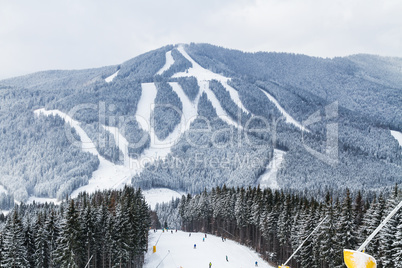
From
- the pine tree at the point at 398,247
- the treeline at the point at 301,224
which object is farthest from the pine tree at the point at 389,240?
the pine tree at the point at 398,247

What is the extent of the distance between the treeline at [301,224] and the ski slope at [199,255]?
4771 mm

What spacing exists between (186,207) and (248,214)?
56307 millimetres

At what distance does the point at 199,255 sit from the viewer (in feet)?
268

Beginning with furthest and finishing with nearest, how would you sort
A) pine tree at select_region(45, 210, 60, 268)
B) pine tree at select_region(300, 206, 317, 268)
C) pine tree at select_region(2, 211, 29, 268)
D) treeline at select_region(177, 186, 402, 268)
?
1. pine tree at select_region(300, 206, 317, 268)
2. pine tree at select_region(45, 210, 60, 268)
3. pine tree at select_region(2, 211, 29, 268)
4. treeline at select_region(177, 186, 402, 268)

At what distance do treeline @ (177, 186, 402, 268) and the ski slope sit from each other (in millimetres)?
4771

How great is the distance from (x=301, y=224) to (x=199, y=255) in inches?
927

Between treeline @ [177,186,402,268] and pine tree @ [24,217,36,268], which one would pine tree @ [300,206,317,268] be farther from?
pine tree @ [24,217,36,268]

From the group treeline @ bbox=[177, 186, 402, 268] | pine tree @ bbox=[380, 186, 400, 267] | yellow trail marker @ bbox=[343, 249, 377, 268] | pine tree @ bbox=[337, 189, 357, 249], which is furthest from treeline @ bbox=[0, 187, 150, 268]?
yellow trail marker @ bbox=[343, 249, 377, 268]

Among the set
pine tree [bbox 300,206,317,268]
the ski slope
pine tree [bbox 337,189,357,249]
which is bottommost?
the ski slope

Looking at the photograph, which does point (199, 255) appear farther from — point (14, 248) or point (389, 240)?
point (389, 240)

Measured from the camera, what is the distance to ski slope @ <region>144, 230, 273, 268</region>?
246 feet

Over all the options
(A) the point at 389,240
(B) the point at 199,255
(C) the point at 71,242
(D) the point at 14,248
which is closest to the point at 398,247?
(A) the point at 389,240

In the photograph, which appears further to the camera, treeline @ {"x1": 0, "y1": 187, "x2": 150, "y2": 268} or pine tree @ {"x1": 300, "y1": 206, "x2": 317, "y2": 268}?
pine tree @ {"x1": 300, "y1": 206, "x2": 317, "y2": 268}

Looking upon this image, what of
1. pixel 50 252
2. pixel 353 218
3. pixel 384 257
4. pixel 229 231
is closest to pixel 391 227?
pixel 384 257
